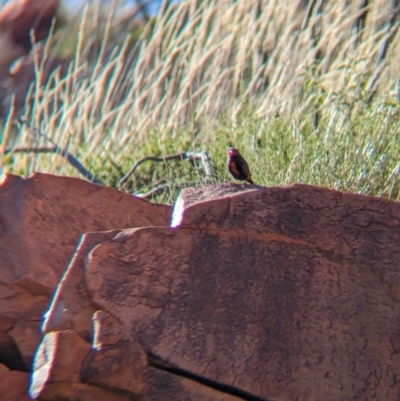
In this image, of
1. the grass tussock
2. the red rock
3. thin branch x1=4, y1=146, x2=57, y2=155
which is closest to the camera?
the red rock

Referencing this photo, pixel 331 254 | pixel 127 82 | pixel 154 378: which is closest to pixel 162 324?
pixel 154 378

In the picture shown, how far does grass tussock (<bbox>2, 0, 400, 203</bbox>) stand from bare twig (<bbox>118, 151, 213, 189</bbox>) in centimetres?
7

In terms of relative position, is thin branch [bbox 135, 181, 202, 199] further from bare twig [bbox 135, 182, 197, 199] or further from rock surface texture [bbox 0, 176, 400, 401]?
rock surface texture [bbox 0, 176, 400, 401]

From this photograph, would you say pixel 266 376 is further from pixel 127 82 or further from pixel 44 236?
pixel 127 82

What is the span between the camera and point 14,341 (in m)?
2.99

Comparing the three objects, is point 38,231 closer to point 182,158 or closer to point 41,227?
point 41,227

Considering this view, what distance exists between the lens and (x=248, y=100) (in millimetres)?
5238

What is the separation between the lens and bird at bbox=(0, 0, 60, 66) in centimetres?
1037

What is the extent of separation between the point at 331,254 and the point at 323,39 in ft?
8.78

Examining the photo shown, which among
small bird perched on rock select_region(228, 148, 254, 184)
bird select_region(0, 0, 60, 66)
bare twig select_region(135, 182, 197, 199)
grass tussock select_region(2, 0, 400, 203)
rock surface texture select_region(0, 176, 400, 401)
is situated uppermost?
bird select_region(0, 0, 60, 66)

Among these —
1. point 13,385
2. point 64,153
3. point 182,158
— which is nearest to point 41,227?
point 13,385

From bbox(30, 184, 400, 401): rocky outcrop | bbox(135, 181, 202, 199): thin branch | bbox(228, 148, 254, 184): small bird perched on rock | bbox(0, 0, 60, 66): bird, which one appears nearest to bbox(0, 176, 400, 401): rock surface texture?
bbox(30, 184, 400, 401): rocky outcrop

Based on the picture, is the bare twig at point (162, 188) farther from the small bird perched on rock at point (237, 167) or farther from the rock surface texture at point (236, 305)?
the rock surface texture at point (236, 305)

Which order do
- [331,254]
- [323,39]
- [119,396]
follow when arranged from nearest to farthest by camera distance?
[119,396]
[331,254]
[323,39]
